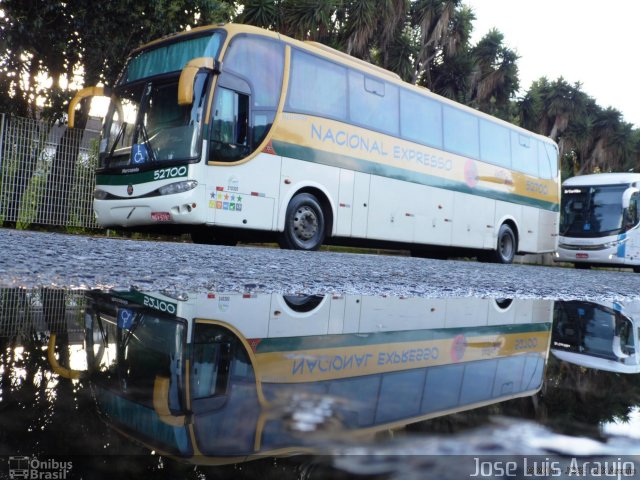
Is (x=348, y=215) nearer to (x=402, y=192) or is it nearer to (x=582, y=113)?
(x=402, y=192)

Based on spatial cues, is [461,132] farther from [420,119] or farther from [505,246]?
[505,246]

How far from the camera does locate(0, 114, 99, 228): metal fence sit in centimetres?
1239

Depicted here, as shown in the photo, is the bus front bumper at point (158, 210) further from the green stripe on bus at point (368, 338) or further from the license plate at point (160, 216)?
the green stripe on bus at point (368, 338)

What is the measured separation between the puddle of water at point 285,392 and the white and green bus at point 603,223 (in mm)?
17594

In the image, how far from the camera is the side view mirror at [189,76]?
7.65 m

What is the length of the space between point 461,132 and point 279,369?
12226mm

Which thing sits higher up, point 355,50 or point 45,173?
point 355,50

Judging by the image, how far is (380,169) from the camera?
35.2ft

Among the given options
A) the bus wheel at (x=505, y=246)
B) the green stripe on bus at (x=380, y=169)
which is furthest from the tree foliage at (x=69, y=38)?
the bus wheel at (x=505, y=246)

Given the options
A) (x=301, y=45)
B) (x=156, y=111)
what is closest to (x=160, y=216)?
(x=156, y=111)

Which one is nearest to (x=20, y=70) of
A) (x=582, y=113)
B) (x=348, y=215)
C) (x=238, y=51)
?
(x=238, y=51)

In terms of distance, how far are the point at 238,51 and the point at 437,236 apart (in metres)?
5.76

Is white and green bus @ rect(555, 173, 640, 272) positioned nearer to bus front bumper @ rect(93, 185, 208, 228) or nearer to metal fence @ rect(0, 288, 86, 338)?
bus front bumper @ rect(93, 185, 208, 228)

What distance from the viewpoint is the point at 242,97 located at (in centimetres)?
852
